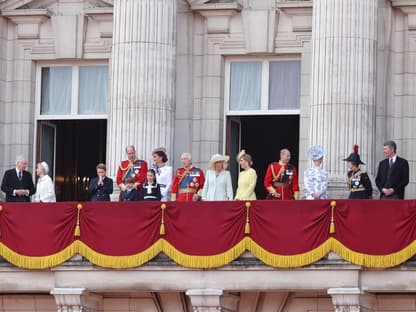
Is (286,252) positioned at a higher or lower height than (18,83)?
lower

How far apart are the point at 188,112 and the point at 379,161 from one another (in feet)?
19.3

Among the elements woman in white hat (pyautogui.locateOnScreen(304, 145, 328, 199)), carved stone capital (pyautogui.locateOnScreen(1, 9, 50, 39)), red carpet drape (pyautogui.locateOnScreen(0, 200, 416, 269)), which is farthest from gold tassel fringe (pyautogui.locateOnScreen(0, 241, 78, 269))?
carved stone capital (pyautogui.locateOnScreen(1, 9, 50, 39))

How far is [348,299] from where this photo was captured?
A: 48812 mm

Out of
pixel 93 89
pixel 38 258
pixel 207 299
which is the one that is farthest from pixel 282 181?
pixel 93 89

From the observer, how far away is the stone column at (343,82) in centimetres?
5297

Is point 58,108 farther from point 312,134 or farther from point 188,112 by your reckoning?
point 312,134

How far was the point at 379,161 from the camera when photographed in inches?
2131

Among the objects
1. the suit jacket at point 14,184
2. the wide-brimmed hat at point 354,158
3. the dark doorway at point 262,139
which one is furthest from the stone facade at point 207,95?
the suit jacket at point 14,184

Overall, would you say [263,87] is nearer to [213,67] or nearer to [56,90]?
Answer: [213,67]

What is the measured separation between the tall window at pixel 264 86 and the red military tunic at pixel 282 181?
6034mm

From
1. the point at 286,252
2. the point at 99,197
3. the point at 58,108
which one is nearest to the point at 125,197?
the point at 99,197

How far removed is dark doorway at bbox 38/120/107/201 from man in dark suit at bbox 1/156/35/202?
5.62m

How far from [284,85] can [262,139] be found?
1.75 meters

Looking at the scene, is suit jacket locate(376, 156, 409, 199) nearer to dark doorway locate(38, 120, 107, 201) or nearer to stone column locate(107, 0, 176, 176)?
stone column locate(107, 0, 176, 176)
